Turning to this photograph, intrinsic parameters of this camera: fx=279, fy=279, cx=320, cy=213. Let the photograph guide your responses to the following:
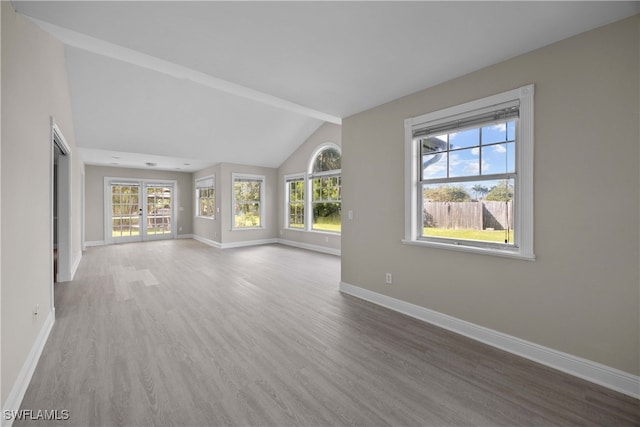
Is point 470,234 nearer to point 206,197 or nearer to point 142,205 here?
point 206,197

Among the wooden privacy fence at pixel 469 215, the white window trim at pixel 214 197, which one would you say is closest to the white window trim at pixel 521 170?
the wooden privacy fence at pixel 469 215

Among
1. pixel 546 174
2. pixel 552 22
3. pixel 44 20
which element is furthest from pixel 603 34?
pixel 44 20

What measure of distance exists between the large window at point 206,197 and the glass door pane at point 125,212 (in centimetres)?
175

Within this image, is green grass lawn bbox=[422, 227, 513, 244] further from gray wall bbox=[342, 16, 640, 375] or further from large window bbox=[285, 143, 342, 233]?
large window bbox=[285, 143, 342, 233]

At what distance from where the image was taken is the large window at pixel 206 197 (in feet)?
27.3

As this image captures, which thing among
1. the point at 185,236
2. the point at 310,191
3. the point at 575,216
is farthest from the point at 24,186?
the point at 185,236

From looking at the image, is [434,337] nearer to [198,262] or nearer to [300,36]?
[300,36]

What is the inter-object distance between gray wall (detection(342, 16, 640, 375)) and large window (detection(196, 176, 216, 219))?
701 cm

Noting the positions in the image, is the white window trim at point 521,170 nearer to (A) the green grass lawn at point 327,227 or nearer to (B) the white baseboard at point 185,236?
(A) the green grass lawn at point 327,227

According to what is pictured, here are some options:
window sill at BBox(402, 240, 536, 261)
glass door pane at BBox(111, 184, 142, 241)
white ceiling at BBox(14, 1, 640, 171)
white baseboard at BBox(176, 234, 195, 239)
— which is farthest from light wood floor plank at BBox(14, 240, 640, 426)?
white baseboard at BBox(176, 234, 195, 239)

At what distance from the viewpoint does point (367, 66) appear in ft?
8.25

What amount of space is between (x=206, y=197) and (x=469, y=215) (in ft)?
26.0

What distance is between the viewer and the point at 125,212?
8648 mm

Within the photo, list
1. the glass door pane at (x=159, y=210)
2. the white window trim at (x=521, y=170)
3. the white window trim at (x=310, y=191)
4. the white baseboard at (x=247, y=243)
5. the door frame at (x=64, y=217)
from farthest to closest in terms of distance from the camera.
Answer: the glass door pane at (x=159, y=210) → the white baseboard at (x=247, y=243) → the white window trim at (x=310, y=191) → the door frame at (x=64, y=217) → the white window trim at (x=521, y=170)
